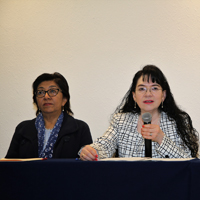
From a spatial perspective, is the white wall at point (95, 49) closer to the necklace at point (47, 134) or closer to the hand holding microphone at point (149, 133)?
the necklace at point (47, 134)

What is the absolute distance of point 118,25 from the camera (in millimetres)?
3217

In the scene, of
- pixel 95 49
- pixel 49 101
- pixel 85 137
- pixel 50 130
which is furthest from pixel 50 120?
pixel 95 49

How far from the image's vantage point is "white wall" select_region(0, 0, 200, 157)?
3.08 metres

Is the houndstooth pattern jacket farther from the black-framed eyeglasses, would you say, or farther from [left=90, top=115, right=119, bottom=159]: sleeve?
the black-framed eyeglasses

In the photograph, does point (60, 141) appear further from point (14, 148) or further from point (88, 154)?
point (88, 154)

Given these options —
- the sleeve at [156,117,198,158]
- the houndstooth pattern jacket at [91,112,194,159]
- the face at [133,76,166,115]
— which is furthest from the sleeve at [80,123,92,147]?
the sleeve at [156,117,198,158]

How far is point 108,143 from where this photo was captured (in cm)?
222

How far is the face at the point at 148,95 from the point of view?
2.18 meters

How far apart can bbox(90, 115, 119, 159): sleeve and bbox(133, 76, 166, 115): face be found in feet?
0.93

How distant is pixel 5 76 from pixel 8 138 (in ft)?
2.44
